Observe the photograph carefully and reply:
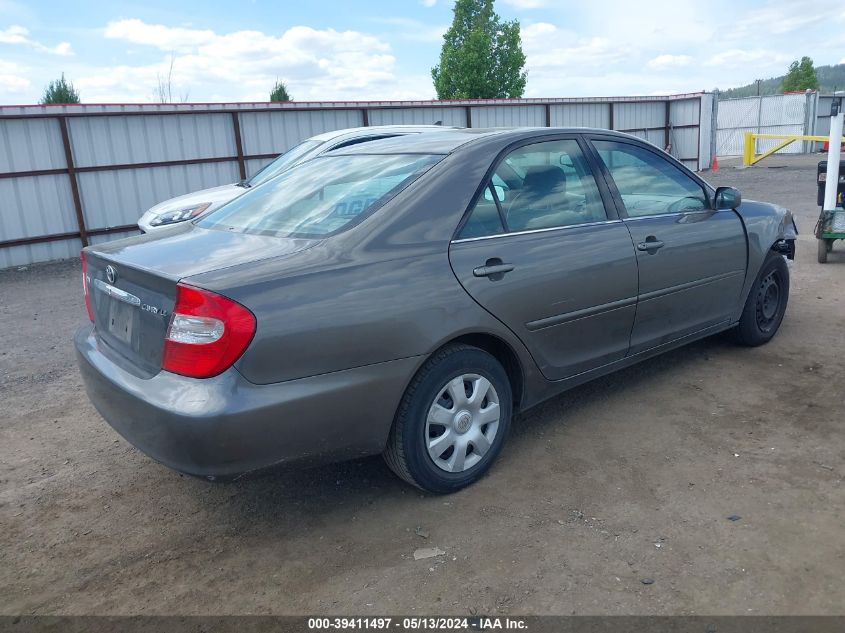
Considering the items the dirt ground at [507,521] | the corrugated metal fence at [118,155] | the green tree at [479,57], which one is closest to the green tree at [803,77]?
the green tree at [479,57]

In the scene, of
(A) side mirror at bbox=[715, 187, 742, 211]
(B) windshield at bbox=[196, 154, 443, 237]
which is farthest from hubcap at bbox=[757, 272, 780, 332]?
(B) windshield at bbox=[196, 154, 443, 237]

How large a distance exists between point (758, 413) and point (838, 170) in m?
5.01

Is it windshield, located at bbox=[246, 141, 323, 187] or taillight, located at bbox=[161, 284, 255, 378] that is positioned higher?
windshield, located at bbox=[246, 141, 323, 187]

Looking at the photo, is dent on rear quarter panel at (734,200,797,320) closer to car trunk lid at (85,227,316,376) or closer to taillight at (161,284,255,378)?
car trunk lid at (85,227,316,376)

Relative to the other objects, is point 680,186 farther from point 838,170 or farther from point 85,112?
point 85,112

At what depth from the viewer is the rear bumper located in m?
2.64

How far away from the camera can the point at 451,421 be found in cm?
323


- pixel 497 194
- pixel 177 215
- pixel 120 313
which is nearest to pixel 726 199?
pixel 497 194

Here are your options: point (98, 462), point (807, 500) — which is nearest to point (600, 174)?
point (807, 500)

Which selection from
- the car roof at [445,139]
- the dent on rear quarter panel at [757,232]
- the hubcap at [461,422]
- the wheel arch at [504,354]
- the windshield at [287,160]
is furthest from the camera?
the windshield at [287,160]

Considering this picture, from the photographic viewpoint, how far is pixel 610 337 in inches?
154

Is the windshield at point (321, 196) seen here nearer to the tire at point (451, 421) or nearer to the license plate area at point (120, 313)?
the license plate area at point (120, 313)

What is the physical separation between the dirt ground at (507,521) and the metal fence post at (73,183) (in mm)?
8294

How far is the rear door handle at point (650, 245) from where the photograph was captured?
3994 millimetres
